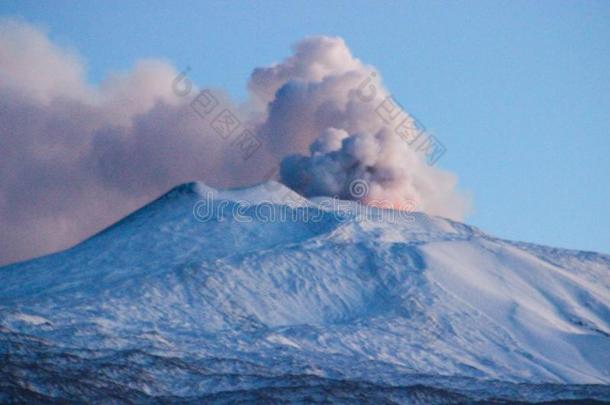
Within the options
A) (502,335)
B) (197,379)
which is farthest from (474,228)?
(197,379)

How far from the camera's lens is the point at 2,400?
75.8ft

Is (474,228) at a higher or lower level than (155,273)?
higher

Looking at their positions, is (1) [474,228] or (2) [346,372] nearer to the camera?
(2) [346,372]

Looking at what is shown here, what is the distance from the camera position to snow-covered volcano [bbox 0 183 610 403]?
28.8 m

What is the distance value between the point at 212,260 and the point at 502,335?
1490 centimetres

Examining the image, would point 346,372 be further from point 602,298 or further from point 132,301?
point 602,298

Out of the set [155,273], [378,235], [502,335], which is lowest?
[502,335]

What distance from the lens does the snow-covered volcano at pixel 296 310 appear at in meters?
28.8

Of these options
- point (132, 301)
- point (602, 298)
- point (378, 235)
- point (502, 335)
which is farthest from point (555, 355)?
point (132, 301)

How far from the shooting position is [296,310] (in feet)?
137

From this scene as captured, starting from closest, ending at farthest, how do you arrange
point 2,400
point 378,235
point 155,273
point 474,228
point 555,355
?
point 2,400, point 555,355, point 155,273, point 378,235, point 474,228

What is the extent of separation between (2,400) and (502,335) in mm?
24562

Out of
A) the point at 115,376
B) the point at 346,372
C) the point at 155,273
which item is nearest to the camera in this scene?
the point at 115,376

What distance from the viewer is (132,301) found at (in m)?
39.6
